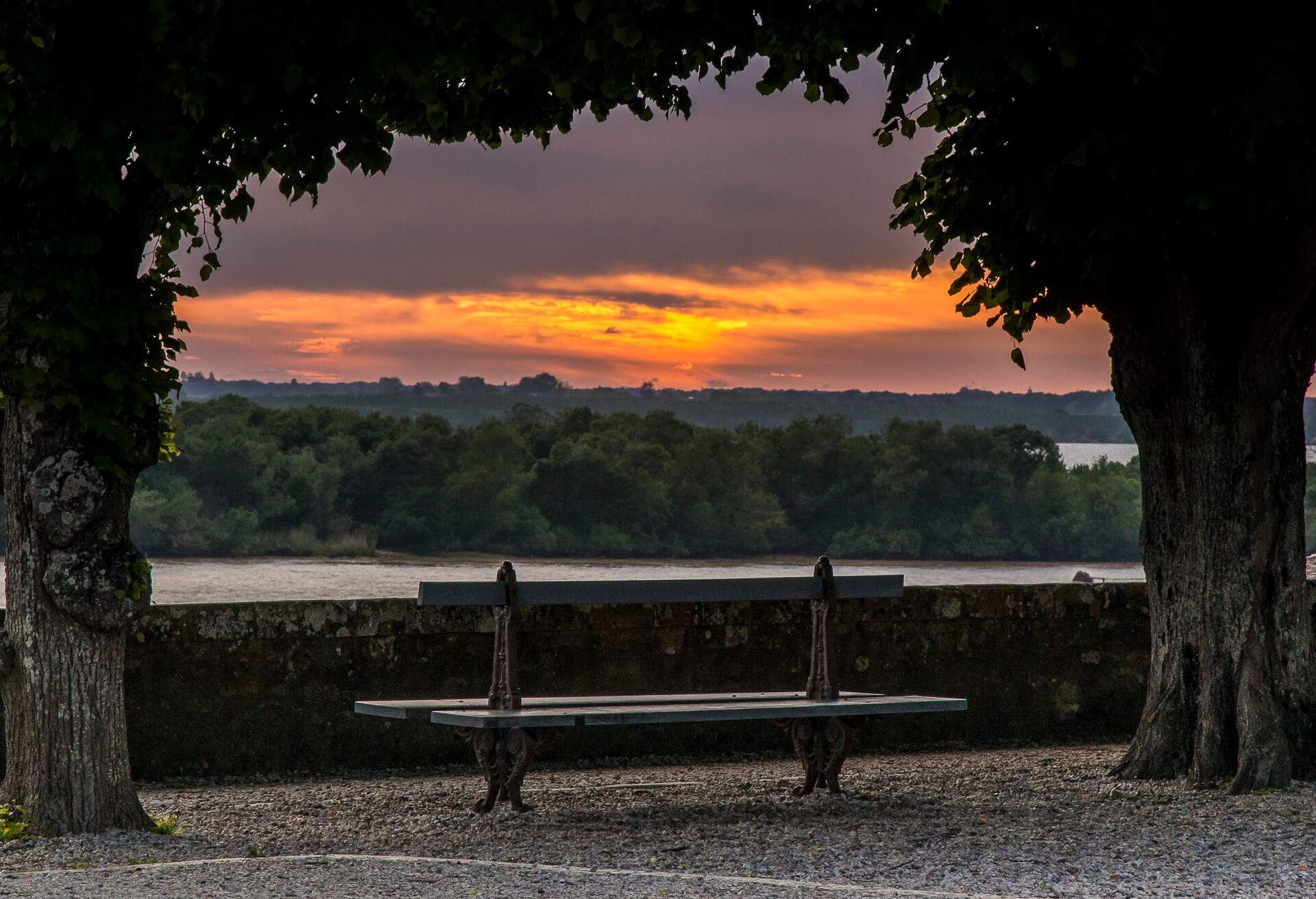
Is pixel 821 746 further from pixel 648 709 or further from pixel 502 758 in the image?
pixel 502 758

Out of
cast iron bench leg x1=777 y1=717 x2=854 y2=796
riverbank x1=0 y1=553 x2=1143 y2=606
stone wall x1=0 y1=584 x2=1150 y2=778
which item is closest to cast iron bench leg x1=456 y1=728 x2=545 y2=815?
cast iron bench leg x1=777 y1=717 x2=854 y2=796

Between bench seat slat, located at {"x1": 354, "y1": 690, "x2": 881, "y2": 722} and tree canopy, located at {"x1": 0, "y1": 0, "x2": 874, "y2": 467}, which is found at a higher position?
tree canopy, located at {"x1": 0, "y1": 0, "x2": 874, "y2": 467}

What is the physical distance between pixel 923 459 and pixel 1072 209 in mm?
45076

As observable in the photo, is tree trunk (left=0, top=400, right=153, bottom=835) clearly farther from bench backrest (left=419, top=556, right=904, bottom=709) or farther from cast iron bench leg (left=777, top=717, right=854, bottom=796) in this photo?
cast iron bench leg (left=777, top=717, right=854, bottom=796)

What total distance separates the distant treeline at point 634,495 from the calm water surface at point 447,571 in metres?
0.56

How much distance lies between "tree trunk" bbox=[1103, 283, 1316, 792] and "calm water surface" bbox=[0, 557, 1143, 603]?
890 inches

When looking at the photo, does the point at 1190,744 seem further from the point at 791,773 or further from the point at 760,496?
the point at 760,496

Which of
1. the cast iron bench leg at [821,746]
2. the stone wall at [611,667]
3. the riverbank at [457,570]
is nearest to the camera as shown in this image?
the cast iron bench leg at [821,746]

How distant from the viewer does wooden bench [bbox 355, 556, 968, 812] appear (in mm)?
5949

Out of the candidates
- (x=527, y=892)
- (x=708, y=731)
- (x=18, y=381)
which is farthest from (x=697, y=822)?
(x=18, y=381)

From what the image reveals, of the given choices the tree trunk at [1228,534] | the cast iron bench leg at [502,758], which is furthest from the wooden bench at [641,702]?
the tree trunk at [1228,534]

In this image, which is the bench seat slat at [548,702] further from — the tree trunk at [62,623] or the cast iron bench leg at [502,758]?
the tree trunk at [62,623]

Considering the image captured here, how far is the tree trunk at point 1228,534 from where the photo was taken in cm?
686

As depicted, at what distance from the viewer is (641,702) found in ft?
21.3
